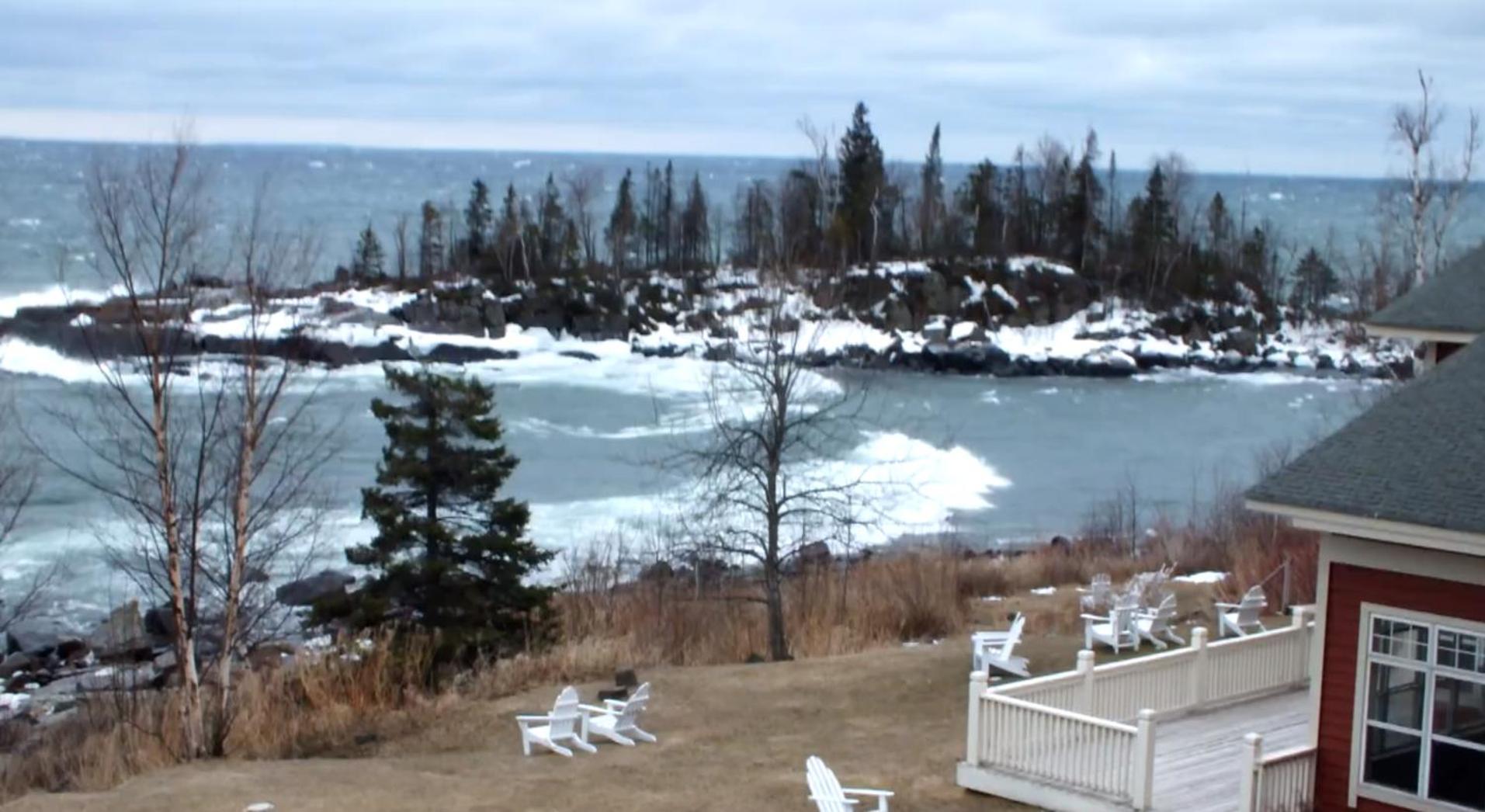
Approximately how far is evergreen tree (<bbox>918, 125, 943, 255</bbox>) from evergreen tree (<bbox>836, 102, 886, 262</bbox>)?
2.21 meters

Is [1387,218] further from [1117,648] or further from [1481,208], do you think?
[1481,208]

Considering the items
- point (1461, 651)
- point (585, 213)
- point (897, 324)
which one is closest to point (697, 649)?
point (1461, 651)

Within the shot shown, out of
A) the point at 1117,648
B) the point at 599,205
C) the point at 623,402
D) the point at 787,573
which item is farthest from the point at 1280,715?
the point at 599,205

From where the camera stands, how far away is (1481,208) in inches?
6644

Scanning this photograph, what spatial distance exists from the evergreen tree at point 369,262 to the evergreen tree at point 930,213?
26.5 meters

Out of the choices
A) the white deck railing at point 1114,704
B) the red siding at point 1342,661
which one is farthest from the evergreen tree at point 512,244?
the red siding at point 1342,661

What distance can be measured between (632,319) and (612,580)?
4319cm

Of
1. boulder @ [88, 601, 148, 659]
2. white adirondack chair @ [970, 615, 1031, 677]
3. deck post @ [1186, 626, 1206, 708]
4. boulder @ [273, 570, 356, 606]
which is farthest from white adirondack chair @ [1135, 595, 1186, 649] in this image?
boulder @ [273, 570, 356, 606]

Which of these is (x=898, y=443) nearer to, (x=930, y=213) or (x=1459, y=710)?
(x=1459, y=710)

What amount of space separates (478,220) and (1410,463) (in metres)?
71.3

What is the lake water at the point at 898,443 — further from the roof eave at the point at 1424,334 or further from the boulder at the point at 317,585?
the roof eave at the point at 1424,334

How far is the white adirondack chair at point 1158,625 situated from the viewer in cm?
1978

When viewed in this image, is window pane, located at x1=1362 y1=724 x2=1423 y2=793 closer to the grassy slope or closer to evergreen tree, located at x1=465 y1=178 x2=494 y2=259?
the grassy slope

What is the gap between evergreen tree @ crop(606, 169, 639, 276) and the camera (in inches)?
3073
